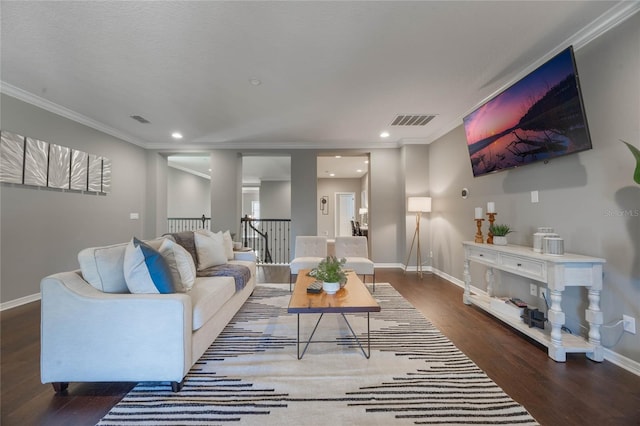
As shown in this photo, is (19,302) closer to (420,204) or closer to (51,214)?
(51,214)

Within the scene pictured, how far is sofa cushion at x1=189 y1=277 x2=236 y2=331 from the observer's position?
5.81 ft

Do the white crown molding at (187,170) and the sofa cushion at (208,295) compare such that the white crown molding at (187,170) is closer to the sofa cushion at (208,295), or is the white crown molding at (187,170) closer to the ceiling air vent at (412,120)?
the sofa cushion at (208,295)

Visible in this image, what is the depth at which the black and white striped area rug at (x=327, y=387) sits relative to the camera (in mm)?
1379

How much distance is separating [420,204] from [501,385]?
331 cm

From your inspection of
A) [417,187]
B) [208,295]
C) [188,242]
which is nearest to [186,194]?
[188,242]

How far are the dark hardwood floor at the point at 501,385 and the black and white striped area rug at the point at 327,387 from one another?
5.2 inches

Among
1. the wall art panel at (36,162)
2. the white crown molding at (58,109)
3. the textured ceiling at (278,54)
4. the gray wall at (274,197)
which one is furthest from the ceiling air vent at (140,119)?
the gray wall at (274,197)

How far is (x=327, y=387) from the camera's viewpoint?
161 cm

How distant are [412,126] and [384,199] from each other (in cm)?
161

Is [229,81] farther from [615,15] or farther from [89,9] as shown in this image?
[615,15]

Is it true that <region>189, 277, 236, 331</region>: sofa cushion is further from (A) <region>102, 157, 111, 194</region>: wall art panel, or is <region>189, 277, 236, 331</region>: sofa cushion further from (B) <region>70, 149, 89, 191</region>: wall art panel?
(A) <region>102, 157, 111, 194</region>: wall art panel

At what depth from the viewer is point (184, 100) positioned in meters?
3.33

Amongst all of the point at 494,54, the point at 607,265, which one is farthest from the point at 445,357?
the point at 494,54

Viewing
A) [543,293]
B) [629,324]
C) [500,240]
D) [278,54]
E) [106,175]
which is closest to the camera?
[629,324]
